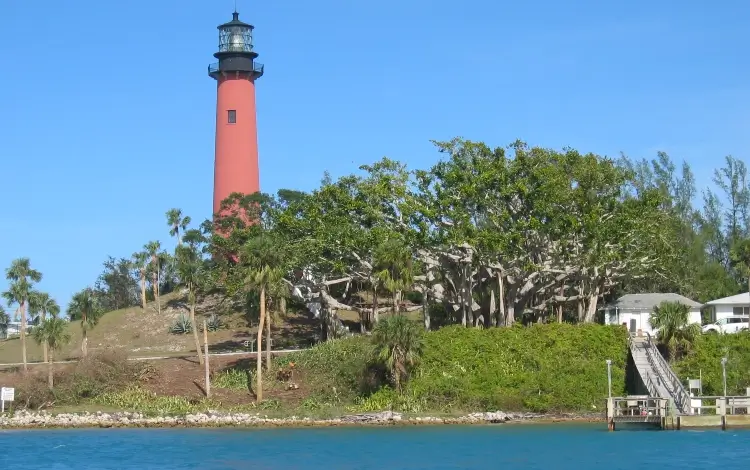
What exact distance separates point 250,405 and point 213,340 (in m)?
19.3

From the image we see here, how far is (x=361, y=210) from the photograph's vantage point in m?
73.8

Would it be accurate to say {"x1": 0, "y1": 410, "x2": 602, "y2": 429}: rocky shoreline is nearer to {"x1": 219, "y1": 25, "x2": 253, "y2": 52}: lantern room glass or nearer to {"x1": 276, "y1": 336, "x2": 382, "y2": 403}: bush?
{"x1": 276, "y1": 336, "x2": 382, "y2": 403}: bush

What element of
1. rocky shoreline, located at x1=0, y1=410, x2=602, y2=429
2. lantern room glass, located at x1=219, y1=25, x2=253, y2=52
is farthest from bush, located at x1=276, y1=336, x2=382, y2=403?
lantern room glass, located at x1=219, y1=25, x2=253, y2=52

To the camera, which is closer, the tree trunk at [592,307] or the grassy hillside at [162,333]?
the tree trunk at [592,307]

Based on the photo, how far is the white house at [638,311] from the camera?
7356 cm

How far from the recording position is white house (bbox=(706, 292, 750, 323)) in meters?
75.9

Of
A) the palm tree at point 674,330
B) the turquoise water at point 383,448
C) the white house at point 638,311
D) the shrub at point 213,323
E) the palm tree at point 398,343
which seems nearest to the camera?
the turquoise water at point 383,448

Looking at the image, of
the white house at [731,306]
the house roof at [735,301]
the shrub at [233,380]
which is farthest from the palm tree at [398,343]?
the house roof at [735,301]

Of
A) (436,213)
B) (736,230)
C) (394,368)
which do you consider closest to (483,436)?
(394,368)

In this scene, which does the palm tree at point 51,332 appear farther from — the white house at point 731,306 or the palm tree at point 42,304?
the white house at point 731,306

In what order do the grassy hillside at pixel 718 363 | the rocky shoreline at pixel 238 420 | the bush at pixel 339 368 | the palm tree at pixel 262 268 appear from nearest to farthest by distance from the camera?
1. the rocky shoreline at pixel 238 420
2. the grassy hillside at pixel 718 363
3. the palm tree at pixel 262 268
4. the bush at pixel 339 368

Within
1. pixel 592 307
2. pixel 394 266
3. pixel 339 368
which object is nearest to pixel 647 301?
pixel 592 307

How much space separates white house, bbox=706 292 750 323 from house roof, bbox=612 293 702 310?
9.64 ft

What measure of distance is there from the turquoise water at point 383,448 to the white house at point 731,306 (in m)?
21.4
